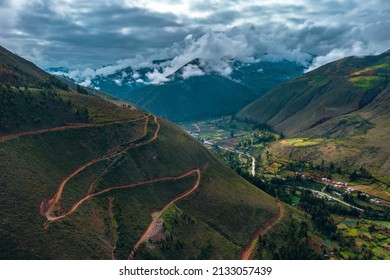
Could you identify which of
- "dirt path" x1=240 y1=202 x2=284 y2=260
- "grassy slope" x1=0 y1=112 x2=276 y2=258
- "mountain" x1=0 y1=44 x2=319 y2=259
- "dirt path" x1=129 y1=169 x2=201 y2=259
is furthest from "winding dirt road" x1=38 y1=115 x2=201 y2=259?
"dirt path" x1=240 y1=202 x2=284 y2=260

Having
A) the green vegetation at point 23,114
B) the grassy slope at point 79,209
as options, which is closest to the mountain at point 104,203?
the grassy slope at point 79,209

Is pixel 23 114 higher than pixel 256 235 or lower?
higher

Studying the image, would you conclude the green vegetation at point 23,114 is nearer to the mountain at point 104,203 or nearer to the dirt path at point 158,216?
the mountain at point 104,203

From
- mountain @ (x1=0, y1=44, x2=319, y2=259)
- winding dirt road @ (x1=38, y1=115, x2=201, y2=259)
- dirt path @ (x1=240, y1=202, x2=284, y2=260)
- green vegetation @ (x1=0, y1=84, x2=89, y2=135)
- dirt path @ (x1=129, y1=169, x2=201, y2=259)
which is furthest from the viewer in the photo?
green vegetation @ (x1=0, y1=84, x2=89, y2=135)

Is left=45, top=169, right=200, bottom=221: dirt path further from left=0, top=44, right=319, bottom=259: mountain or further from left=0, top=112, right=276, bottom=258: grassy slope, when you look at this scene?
left=0, top=112, right=276, bottom=258: grassy slope

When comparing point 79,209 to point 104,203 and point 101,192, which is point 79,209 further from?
point 101,192

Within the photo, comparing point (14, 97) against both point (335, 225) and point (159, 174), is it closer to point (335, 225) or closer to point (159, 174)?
point (159, 174)

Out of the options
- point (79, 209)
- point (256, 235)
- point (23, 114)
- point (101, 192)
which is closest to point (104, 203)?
point (101, 192)
